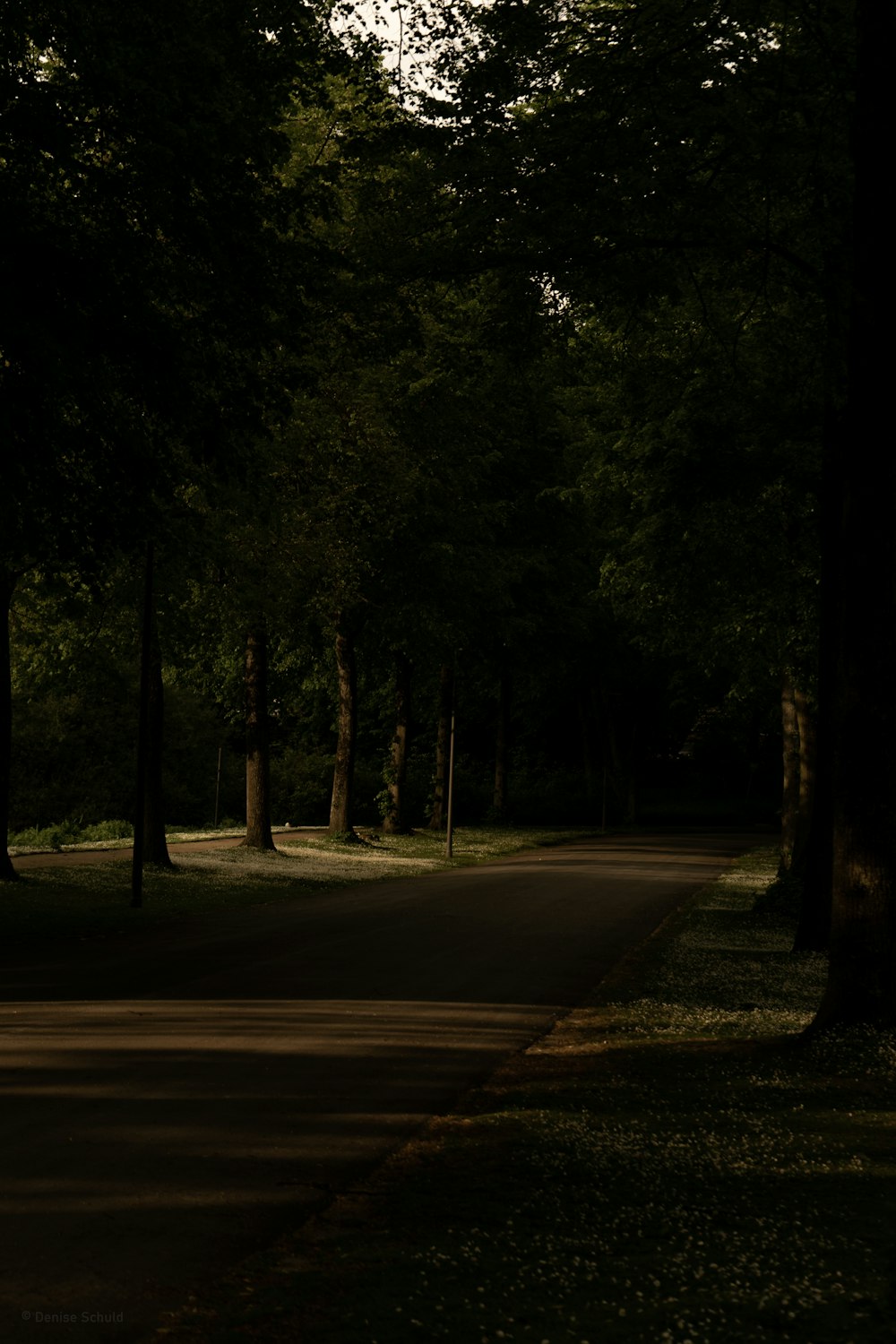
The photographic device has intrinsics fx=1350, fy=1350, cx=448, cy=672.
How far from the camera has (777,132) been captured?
1215cm


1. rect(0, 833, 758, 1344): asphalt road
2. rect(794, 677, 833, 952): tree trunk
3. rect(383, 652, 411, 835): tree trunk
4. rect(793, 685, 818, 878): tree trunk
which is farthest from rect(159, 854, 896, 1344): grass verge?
rect(383, 652, 411, 835): tree trunk

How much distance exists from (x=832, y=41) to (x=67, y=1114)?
36.4ft

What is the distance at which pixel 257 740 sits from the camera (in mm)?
35031

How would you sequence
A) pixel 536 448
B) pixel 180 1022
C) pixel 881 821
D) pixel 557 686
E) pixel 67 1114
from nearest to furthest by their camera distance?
pixel 67 1114
pixel 881 821
pixel 180 1022
pixel 536 448
pixel 557 686

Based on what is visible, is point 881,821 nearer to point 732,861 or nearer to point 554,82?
point 554,82

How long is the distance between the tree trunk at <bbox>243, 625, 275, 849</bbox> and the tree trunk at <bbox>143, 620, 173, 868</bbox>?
209 inches

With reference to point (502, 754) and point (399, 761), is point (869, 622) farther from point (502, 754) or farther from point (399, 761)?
point (502, 754)

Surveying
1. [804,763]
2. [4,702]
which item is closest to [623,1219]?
[4,702]

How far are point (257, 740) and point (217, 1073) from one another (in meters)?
26.0

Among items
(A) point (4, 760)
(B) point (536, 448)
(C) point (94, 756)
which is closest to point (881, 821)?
(A) point (4, 760)

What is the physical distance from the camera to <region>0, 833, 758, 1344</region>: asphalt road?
5.49 meters

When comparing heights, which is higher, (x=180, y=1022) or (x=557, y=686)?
(x=557, y=686)

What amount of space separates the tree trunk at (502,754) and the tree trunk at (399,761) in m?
10.0

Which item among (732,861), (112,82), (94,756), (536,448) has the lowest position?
(732,861)
